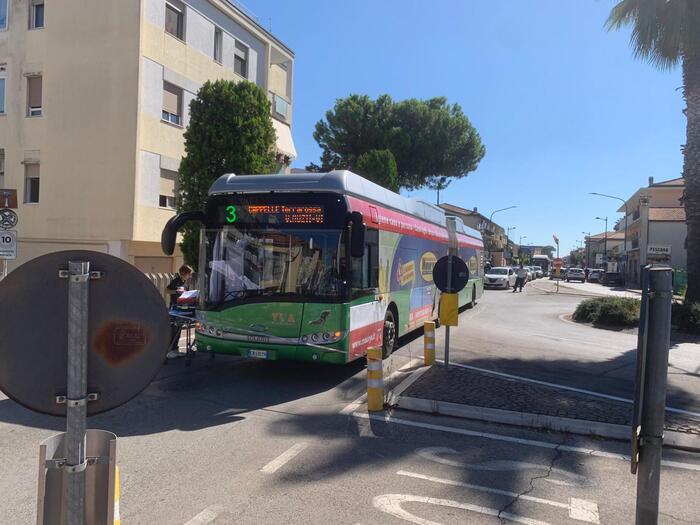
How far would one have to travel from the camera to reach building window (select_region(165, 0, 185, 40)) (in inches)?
766

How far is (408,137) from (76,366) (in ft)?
115

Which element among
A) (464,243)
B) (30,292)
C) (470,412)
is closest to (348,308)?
(470,412)

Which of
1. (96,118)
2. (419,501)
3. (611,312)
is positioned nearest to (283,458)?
(419,501)

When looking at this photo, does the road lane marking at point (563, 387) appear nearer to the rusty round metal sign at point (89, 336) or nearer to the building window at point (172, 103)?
the rusty round metal sign at point (89, 336)

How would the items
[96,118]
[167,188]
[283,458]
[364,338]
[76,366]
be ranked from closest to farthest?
1. [76,366]
2. [283,458]
3. [364,338]
4. [96,118]
5. [167,188]

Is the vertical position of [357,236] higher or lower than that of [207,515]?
higher

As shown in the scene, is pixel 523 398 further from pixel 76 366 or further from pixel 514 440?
pixel 76 366

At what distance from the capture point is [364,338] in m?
8.88

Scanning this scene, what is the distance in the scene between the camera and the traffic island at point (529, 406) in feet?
20.7

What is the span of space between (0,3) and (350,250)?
63.8 ft

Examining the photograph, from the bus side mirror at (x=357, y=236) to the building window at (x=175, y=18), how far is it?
14.8 meters

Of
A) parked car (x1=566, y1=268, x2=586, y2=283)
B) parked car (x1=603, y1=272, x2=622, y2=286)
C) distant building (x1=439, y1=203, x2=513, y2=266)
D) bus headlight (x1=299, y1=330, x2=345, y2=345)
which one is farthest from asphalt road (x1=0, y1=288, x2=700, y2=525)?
distant building (x1=439, y1=203, x2=513, y2=266)

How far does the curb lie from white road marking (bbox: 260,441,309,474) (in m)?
1.81

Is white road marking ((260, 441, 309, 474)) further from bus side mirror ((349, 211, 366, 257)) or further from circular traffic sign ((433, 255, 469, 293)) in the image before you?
circular traffic sign ((433, 255, 469, 293))
